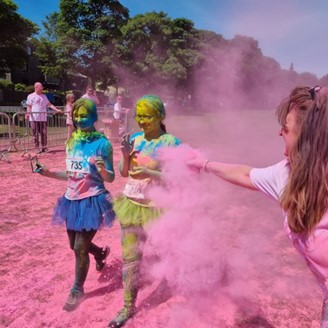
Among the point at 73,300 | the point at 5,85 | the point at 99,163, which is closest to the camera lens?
the point at 99,163

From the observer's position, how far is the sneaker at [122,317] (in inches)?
90.8

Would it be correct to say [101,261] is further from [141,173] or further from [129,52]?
→ [129,52]

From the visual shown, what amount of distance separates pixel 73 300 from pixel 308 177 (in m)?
2.02

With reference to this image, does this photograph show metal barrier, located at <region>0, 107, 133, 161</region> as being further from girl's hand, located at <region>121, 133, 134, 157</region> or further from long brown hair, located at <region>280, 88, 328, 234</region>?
long brown hair, located at <region>280, 88, 328, 234</region>

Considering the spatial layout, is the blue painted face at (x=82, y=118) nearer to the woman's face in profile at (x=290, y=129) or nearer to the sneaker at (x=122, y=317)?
the sneaker at (x=122, y=317)

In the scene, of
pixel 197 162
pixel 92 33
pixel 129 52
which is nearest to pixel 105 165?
pixel 197 162

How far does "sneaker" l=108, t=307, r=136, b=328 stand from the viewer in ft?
7.57

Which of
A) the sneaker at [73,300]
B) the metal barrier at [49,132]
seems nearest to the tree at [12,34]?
the metal barrier at [49,132]

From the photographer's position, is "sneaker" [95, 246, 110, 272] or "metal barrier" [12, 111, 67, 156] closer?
"sneaker" [95, 246, 110, 272]

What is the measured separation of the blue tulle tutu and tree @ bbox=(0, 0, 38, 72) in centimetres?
2477

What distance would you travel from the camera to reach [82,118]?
7.84 feet

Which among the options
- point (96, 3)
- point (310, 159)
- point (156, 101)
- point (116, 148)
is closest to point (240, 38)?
point (116, 148)

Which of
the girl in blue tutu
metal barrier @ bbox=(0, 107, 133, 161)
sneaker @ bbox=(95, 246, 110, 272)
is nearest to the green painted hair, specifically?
the girl in blue tutu

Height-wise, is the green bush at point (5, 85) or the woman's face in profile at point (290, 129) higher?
the green bush at point (5, 85)
